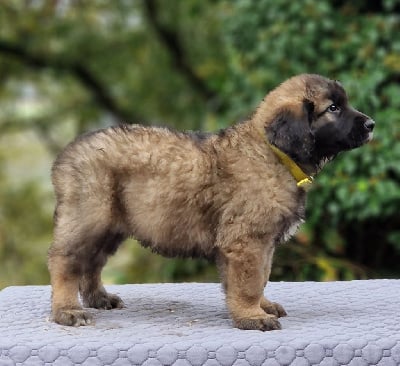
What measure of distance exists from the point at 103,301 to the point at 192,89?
232 inches

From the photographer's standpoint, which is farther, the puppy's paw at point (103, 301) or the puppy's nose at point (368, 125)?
the puppy's paw at point (103, 301)

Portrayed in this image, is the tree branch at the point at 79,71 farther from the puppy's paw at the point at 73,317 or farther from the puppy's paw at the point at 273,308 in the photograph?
the puppy's paw at the point at 73,317

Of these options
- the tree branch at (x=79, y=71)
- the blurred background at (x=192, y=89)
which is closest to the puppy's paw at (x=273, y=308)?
the blurred background at (x=192, y=89)

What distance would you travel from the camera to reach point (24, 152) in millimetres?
12000

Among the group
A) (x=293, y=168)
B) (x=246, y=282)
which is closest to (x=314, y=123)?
(x=293, y=168)

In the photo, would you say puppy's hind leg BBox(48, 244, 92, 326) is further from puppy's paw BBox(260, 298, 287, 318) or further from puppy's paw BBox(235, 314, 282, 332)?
puppy's paw BBox(260, 298, 287, 318)

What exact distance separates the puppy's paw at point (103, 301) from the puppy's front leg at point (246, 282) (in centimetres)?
58

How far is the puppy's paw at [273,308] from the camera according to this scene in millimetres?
3508

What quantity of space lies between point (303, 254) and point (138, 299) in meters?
2.30

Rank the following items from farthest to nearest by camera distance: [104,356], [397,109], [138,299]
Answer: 1. [397,109]
2. [138,299]
3. [104,356]

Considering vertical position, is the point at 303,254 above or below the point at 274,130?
below

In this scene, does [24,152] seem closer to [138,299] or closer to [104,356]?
[138,299]

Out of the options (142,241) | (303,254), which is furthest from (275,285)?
(303,254)

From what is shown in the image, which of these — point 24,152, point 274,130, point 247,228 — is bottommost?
point 24,152
